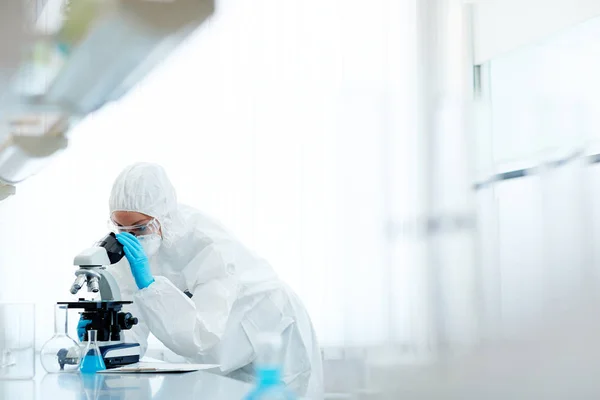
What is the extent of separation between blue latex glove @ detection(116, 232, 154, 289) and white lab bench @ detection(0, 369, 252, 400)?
12.1 inches

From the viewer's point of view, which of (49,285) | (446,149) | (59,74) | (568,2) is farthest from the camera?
(59,74)

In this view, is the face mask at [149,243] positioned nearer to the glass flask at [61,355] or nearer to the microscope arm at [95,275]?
the microscope arm at [95,275]

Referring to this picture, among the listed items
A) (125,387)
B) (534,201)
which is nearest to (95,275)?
(125,387)

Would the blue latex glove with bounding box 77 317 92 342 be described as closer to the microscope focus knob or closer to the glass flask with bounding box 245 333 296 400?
the microscope focus knob

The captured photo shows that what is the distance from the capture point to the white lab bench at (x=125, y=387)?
4.22 ft

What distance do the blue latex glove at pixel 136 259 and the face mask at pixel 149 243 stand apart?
17 centimetres

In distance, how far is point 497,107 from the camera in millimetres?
657

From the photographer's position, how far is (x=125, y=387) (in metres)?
1.41

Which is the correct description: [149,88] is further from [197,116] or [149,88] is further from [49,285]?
[49,285]

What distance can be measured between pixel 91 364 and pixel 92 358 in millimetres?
15

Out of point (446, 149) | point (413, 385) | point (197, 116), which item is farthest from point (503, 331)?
point (197, 116)

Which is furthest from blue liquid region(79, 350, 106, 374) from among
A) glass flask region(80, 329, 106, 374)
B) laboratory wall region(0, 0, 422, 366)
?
laboratory wall region(0, 0, 422, 366)

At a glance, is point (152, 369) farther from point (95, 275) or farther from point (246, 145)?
point (246, 145)

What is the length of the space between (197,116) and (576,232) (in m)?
2.71
